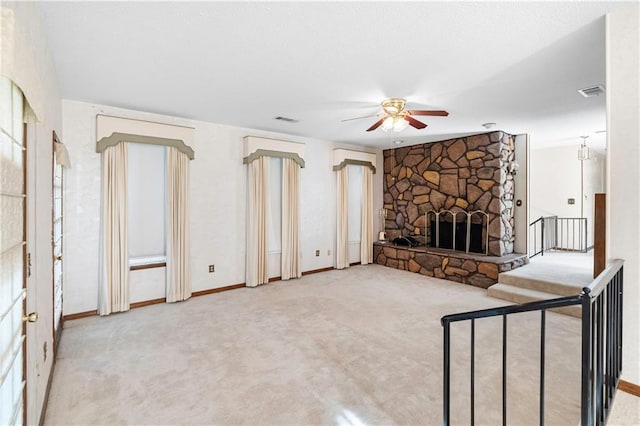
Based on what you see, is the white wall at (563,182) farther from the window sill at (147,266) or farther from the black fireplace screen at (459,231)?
the window sill at (147,266)

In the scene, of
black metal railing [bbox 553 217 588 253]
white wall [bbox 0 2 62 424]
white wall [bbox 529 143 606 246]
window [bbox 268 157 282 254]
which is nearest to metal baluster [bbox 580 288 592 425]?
white wall [bbox 0 2 62 424]

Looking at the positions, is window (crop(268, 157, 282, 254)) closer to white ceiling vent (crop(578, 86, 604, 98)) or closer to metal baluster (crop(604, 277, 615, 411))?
white ceiling vent (crop(578, 86, 604, 98))

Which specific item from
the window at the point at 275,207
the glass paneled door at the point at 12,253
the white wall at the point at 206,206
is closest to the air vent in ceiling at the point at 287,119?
the white wall at the point at 206,206

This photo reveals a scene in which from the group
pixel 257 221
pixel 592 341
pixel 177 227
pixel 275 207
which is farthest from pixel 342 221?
pixel 592 341

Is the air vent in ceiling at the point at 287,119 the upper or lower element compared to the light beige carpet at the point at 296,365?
upper

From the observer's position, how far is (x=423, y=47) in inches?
101

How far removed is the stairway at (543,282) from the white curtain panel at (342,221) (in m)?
2.71

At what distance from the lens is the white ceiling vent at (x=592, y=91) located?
3450 millimetres

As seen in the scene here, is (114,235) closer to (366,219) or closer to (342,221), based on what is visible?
(342,221)

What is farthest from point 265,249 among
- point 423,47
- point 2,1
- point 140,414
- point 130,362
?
point 2,1

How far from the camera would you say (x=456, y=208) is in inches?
254

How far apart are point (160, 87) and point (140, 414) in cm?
300

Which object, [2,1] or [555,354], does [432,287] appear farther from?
[2,1]

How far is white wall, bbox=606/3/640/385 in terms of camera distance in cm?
200
